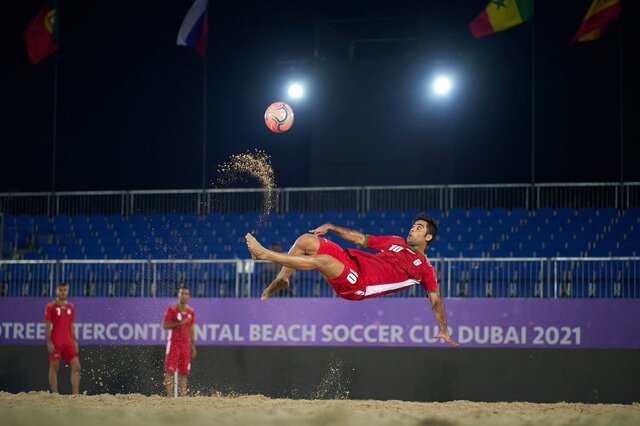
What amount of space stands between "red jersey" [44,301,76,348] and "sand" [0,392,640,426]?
304 centimetres

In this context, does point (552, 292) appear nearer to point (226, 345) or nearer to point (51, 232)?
point (226, 345)

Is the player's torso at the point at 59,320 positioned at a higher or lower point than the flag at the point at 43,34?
lower

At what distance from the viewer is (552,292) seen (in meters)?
18.3

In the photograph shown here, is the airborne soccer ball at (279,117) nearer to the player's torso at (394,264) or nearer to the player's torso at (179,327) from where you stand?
the player's torso at (179,327)

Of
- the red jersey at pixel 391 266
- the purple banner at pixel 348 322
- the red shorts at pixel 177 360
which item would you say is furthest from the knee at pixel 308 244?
the red shorts at pixel 177 360

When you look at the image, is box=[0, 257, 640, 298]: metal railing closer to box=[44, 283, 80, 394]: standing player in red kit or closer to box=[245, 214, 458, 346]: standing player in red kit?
box=[44, 283, 80, 394]: standing player in red kit

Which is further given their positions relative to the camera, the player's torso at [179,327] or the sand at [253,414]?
the player's torso at [179,327]

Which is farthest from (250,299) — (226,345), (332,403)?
(332,403)

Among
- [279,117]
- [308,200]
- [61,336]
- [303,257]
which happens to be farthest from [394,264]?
[308,200]

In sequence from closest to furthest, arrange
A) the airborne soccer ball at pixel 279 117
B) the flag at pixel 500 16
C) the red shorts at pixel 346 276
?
the red shorts at pixel 346 276, the airborne soccer ball at pixel 279 117, the flag at pixel 500 16

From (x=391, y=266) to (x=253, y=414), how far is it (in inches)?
93.2

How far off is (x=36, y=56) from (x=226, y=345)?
11315mm

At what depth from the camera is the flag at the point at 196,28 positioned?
24250 millimetres

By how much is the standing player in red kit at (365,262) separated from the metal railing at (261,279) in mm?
4972
